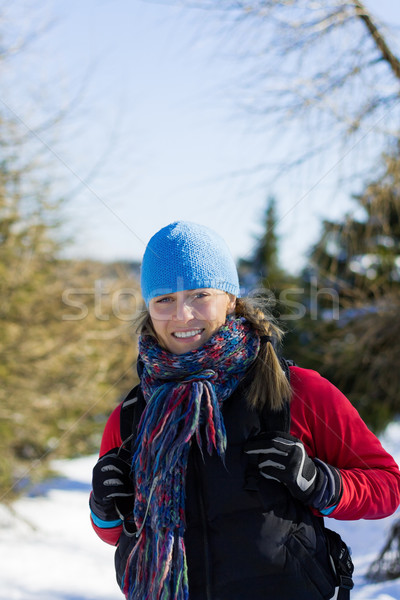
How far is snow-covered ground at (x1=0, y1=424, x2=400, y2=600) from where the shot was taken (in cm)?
481

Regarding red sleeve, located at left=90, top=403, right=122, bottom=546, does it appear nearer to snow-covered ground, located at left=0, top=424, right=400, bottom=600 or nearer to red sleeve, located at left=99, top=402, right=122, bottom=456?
red sleeve, located at left=99, top=402, right=122, bottom=456

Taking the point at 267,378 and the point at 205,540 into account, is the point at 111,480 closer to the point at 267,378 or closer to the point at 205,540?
the point at 205,540

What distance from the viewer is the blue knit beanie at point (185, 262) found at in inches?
63.7

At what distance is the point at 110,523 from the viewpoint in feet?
5.42

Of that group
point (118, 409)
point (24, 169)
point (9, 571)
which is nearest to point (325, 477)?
point (118, 409)

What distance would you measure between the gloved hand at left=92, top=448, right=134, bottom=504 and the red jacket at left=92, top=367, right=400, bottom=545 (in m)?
0.53

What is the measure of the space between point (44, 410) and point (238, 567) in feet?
22.8

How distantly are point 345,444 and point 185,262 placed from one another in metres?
0.71

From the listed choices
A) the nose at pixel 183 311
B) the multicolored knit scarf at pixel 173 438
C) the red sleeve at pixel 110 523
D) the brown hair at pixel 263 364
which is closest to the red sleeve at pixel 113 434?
the red sleeve at pixel 110 523

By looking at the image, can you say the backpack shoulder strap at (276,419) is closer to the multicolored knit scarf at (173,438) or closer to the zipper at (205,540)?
the multicolored knit scarf at (173,438)

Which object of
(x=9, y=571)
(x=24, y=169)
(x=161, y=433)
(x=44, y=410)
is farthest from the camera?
(x=44, y=410)

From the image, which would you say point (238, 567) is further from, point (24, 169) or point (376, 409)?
point (376, 409)

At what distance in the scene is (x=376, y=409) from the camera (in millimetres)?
8281

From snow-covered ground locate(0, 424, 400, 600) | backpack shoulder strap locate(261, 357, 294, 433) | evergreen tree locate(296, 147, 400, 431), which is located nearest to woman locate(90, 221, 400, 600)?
backpack shoulder strap locate(261, 357, 294, 433)
